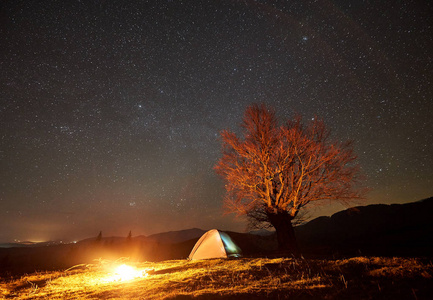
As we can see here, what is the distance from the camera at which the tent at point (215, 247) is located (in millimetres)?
12461

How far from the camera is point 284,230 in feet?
40.5

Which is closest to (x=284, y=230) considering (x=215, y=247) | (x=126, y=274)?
(x=215, y=247)

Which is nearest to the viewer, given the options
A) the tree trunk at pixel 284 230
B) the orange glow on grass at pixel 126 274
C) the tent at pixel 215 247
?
the orange glow on grass at pixel 126 274

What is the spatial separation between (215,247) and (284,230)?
4.49m

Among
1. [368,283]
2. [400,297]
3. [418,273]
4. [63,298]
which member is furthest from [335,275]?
[63,298]

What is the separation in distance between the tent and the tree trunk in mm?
2995

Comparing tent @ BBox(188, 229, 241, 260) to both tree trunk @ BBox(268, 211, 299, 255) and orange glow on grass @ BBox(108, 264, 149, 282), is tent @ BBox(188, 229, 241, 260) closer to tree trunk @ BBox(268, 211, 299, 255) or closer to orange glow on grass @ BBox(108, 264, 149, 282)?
tree trunk @ BBox(268, 211, 299, 255)

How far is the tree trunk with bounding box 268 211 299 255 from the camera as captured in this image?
1205cm

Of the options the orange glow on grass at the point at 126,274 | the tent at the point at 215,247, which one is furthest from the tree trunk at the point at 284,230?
the orange glow on grass at the point at 126,274

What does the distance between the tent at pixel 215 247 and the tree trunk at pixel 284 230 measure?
299 cm

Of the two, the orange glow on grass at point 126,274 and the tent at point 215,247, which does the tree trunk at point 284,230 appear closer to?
the tent at point 215,247

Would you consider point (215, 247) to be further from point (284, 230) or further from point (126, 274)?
point (126, 274)

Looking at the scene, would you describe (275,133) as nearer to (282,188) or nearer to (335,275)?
(282,188)

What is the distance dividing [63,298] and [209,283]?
11.5ft
